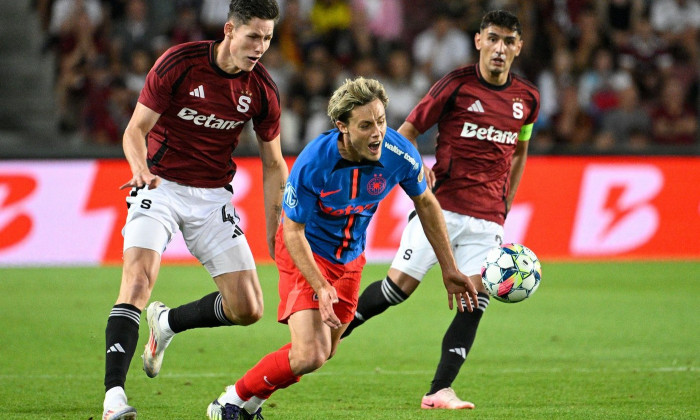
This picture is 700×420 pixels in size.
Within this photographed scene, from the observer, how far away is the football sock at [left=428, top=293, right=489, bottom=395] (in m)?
6.39

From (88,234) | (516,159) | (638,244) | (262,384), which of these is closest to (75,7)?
(88,234)

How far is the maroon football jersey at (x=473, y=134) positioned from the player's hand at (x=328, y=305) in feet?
6.80

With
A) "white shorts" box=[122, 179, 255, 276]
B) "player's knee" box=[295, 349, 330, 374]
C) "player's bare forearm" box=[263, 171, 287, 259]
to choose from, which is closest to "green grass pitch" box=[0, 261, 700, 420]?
"player's knee" box=[295, 349, 330, 374]

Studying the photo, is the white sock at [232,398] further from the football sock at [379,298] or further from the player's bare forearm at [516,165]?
the player's bare forearm at [516,165]

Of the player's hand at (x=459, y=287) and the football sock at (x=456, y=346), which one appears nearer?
the player's hand at (x=459, y=287)

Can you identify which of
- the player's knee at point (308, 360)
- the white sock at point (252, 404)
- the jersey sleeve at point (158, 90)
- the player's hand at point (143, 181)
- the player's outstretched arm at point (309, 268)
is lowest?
the white sock at point (252, 404)

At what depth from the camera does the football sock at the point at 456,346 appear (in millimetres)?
6391

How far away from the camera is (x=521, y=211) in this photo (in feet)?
43.2

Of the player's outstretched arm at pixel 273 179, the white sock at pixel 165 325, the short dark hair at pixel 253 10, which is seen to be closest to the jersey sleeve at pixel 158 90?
the short dark hair at pixel 253 10

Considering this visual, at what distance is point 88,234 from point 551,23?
830 cm

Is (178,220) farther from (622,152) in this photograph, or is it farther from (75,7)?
(75,7)

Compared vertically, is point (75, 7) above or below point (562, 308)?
above

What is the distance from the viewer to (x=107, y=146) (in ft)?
44.0

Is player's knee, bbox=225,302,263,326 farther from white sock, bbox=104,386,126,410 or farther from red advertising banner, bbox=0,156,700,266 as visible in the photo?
red advertising banner, bbox=0,156,700,266
